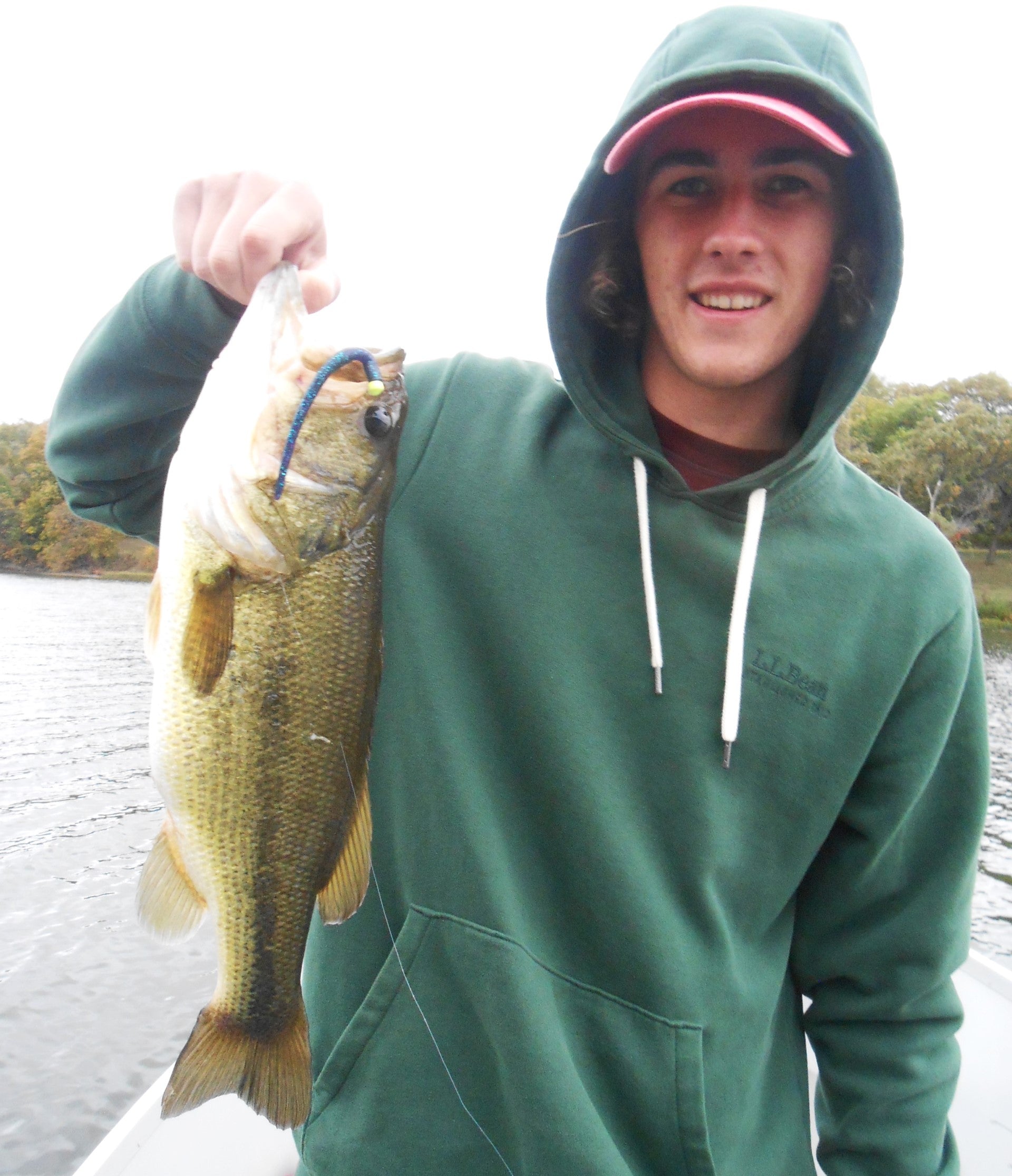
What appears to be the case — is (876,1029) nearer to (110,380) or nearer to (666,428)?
(666,428)

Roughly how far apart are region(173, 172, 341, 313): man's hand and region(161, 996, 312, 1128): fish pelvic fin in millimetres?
1281

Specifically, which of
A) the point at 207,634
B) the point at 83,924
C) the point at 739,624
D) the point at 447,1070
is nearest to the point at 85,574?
the point at 83,924

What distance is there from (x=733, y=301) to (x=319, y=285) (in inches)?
34.0

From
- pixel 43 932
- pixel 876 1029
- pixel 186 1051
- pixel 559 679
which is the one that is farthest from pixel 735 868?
pixel 43 932

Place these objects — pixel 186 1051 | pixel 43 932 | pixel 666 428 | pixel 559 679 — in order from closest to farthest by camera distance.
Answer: pixel 186 1051 < pixel 559 679 < pixel 666 428 < pixel 43 932

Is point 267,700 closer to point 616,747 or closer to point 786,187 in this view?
point 616,747

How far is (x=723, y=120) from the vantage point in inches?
67.8

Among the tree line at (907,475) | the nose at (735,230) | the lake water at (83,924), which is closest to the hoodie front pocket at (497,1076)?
the nose at (735,230)

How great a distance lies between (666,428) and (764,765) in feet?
2.59

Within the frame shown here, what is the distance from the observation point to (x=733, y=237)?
172 cm

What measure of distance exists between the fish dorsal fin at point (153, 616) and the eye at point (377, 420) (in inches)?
18.7

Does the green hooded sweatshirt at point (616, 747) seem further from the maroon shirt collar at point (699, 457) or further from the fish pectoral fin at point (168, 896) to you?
the fish pectoral fin at point (168, 896)

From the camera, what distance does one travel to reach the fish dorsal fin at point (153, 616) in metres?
1.51

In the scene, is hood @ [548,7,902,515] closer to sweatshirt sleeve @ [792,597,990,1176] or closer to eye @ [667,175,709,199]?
eye @ [667,175,709,199]
